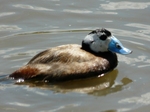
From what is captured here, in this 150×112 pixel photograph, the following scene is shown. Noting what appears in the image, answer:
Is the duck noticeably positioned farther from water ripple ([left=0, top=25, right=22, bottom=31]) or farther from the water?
water ripple ([left=0, top=25, right=22, bottom=31])

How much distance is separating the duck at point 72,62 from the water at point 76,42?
0.11 metres

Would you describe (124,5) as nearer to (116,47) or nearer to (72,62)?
(116,47)

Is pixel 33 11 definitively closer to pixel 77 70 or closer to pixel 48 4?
pixel 48 4

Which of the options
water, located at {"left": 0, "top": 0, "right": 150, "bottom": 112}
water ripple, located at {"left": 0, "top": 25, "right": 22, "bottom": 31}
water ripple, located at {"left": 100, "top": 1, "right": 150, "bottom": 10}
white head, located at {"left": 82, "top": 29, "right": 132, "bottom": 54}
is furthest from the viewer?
water ripple, located at {"left": 100, "top": 1, "right": 150, "bottom": 10}

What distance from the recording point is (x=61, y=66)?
7301 mm

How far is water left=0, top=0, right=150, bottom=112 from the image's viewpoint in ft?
22.1

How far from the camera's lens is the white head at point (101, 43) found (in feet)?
25.3

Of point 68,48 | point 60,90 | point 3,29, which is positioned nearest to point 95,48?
point 68,48

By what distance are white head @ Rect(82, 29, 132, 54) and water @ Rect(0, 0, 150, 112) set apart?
306 millimetres

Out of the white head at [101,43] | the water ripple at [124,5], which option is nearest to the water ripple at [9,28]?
the water ripple at [124,5]

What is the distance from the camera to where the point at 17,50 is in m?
8.37

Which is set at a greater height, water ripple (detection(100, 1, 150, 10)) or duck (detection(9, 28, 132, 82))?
water ripple (detection(100, 1, 150, 10))

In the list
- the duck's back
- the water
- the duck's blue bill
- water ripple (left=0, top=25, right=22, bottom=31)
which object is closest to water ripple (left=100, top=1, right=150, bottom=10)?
the water

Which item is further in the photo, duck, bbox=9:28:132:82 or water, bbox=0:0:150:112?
duck, bbox=9:28:132:82
